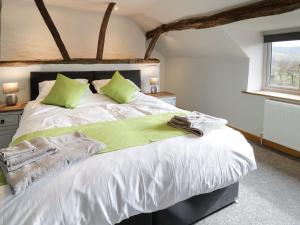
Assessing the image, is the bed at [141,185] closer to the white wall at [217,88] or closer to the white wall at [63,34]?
the white wall at [217,88]

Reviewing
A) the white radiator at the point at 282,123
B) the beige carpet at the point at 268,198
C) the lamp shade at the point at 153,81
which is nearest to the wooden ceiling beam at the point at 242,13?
the lamp shade at the point at 153,81

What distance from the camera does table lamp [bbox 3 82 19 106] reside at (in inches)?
134

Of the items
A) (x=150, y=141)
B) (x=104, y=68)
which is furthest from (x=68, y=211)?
(x=104, y=68)

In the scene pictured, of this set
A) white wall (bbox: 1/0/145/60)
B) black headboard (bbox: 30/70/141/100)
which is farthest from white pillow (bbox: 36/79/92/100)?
white wall (bbox: 1/0/145/60)

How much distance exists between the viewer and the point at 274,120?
3.28 metres

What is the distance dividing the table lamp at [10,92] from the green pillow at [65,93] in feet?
2.34

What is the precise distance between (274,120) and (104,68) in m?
2.84

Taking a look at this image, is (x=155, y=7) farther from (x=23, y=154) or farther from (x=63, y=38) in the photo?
(x=23, y=154)

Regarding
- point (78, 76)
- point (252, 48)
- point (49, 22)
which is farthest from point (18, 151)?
point (252, 48)

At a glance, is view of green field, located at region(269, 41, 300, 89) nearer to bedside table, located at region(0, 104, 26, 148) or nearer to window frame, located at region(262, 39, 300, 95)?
window frame, located at region(262, 39, 300, 95)

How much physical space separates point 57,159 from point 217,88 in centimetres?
358

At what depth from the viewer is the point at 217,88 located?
14.4ft

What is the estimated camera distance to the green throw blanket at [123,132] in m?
1.77

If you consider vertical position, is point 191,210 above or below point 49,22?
below
